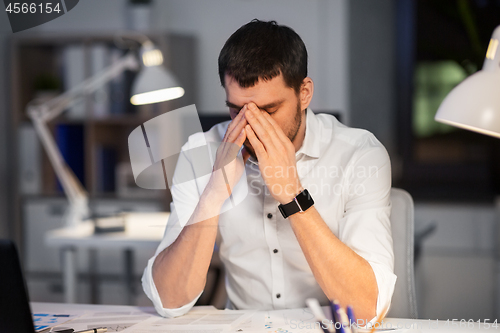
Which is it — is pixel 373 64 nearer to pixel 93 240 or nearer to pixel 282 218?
pixel 282 218

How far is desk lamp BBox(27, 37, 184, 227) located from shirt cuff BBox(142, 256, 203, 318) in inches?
16.9

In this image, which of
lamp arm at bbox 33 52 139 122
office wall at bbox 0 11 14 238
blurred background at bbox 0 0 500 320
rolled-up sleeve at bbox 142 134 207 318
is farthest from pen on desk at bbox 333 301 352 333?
office wall at bbox 0 11 14 238

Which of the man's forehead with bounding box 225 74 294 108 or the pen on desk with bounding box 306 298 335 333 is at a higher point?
the man's forehead with bounding box 225 74 294 108

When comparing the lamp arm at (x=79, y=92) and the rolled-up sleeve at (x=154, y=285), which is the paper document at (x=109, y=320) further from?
the lamp arm at (x=79, y=92)

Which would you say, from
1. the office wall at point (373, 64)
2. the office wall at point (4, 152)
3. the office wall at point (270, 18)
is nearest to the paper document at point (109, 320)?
the office wall at point (270, 18)

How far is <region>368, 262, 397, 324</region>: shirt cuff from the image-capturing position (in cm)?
89

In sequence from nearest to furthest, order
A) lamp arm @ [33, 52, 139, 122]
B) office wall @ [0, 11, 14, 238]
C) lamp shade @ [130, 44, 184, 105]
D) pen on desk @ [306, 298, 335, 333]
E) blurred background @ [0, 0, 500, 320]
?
pen on desk @ [306, 298, 335, 333]
lamp shade @ [130, 44, 184, 105]
blurred background @ [0, 0, 500, 320]
lamp arm @ [33, 52, 139, 122]
office wall @ [0, 11, 14, 238]

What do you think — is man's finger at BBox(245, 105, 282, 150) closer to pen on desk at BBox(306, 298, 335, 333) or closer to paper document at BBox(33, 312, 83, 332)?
pen on desk at BBox(306, 298, 335, 333)

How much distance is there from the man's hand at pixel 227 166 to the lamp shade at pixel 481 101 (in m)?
0.39

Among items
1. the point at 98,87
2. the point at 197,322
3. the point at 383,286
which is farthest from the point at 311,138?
the point at 98,87

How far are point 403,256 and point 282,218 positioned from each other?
267 millimetres

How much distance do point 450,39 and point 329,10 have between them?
63 centimetres

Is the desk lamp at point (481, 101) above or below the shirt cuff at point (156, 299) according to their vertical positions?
above

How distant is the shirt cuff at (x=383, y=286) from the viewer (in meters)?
0.89
